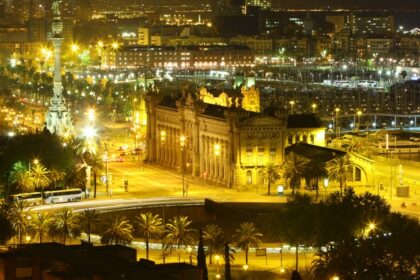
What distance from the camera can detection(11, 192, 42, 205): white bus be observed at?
64.8 m

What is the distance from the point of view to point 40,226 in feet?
178

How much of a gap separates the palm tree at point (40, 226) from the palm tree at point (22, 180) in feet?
35.2

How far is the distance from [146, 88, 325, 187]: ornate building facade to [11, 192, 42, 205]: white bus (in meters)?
10.7

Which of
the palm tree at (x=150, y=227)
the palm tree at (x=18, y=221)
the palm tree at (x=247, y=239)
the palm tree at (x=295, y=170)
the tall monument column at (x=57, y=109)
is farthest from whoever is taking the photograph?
the tall monument column at (x=57, y=109)

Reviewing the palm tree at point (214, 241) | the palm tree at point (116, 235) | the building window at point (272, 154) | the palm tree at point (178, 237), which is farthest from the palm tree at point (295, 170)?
the palm tree at point (116, 235)

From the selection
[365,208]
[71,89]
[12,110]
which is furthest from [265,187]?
[71,89]

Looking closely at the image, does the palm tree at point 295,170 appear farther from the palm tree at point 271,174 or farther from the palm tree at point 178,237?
the palm tree at point 178,237

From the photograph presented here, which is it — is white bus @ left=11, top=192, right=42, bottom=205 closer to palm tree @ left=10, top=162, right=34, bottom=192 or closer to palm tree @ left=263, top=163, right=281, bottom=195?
palm tree @ left=10, top=162, right=34, bottom=192

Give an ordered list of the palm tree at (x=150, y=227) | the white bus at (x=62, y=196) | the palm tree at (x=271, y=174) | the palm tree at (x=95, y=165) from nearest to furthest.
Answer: the palm tree at (x=150, y=227)
the white bus at (x=62, y=196)
the palm tree at (x=271, y=174)
the palm tree at (x=95, y=165)

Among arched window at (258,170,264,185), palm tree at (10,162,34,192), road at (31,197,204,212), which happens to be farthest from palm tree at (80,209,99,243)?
arched window at (258,170,264,185)

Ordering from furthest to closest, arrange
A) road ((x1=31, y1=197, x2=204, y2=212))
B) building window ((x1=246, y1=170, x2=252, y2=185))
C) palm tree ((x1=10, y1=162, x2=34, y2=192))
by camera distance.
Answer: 1. building window ((x1=246, y1=170, x2=252, y2=185))
2. palm tree ((x1=10, y1=162, x2=34, y2=192))
3. road ((x1=31, y1=197, x2=204, y2=212))

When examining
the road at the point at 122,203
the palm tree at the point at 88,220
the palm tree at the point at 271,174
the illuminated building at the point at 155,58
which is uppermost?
the palm tree at the point at 88,220

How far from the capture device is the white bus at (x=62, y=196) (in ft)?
218

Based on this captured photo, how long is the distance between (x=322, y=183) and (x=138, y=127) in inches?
1184
